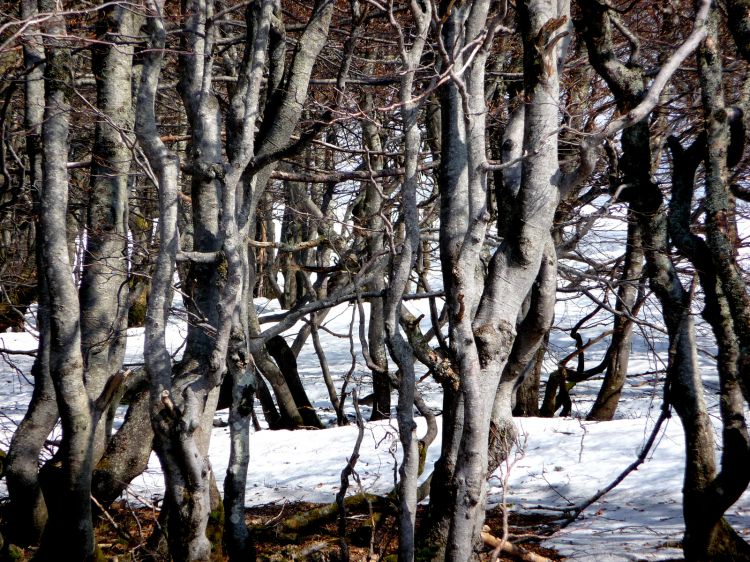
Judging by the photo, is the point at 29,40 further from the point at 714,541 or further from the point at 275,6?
the point at 714,541

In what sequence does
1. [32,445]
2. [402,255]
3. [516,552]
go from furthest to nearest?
1. [32,445]
2. [516,552]
3. [402,255]

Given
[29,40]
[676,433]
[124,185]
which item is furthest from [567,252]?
[29,40]

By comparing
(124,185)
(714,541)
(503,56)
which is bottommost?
(714,541)

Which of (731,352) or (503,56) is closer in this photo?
(731,352)

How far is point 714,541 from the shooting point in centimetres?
409

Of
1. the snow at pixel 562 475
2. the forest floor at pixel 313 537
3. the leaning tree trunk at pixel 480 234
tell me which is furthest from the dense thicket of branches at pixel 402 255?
the snow at pixel 562 475

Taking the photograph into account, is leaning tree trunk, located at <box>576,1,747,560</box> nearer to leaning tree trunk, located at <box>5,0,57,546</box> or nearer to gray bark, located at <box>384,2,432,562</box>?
gray bark, located at <box>384,2,432,562</box>

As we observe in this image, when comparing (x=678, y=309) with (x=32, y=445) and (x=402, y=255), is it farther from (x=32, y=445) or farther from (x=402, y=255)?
(x=32, y=445)

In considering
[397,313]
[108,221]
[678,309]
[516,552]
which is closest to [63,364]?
[108,221]

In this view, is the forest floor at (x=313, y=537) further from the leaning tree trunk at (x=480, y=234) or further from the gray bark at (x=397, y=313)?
the leaning tree trunk at (x=480, y=234)

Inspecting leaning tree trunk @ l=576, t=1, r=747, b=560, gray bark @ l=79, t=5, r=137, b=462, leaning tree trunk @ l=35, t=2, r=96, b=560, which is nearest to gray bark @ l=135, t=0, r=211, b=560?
leaning tree trunk @ l=35, t=2, r=96, b=560

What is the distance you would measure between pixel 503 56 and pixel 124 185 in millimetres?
4251

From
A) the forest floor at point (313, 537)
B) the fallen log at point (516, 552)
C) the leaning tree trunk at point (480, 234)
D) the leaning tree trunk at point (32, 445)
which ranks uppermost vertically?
the leaning tree trunk at point (480, 234)

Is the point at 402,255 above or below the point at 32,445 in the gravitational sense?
above
